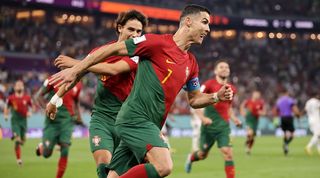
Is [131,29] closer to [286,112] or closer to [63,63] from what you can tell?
[63,63]

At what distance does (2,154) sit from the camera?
22078 mm

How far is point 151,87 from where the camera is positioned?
6945 mm

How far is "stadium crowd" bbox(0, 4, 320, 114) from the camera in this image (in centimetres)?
4350

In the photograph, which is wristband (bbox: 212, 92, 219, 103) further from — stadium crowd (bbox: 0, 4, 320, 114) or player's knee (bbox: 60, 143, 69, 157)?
stadium crowd (bbox: 0, 4, 320, 114)

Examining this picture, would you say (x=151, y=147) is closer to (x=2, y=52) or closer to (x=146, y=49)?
(x=146, y=49)

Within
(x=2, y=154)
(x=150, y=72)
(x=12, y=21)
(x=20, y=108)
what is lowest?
(x=2, y=154)

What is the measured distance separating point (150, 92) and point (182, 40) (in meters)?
0.80

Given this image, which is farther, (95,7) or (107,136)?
(95,7)

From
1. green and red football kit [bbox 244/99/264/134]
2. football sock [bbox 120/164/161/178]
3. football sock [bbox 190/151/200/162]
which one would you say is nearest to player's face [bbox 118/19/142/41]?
football sock [bbox 120/164/161/178]

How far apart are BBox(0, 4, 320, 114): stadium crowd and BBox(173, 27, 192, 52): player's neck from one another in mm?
27230

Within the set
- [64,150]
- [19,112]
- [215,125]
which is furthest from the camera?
[19,112]

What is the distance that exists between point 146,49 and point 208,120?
7.94 meters

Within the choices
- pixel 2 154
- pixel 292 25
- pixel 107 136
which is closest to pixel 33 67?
pixel 2 154

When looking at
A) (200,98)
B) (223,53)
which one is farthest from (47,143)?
(223,53)
